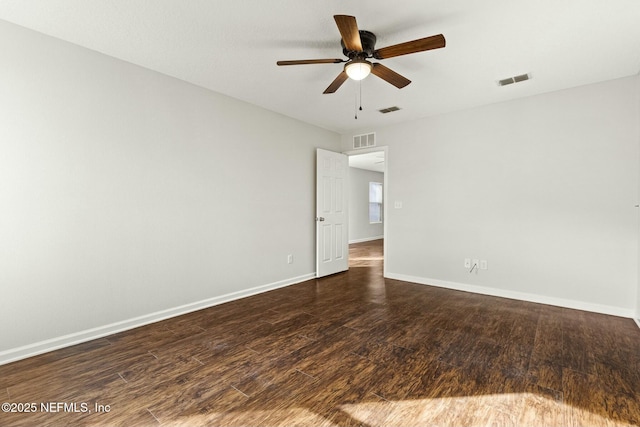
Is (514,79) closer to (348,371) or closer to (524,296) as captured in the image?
(524,296)

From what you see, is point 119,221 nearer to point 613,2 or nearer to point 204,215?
point 204,215

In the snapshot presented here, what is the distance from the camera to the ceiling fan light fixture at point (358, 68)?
7.84ft

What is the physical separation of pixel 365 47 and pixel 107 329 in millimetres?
3463

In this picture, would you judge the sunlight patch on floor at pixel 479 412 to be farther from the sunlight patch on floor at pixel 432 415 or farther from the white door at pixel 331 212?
the white door at pixel 331 212

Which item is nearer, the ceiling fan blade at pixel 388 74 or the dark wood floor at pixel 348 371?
the dark wood floor at pixel 348 371

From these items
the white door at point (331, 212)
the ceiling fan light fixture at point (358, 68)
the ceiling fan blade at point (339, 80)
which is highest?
the ceiling fan blade at point (339, 80)

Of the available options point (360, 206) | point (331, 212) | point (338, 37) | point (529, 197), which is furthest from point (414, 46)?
point (360, 206)

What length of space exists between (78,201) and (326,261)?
11.7 feet

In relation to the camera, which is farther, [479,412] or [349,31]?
[349,31]

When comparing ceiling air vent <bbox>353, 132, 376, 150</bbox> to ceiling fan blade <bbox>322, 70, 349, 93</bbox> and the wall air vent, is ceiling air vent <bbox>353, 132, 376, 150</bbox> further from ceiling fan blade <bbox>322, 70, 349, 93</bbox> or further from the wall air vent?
ceiling fan blade <bbox>322, 70, 349, 93</bbox>

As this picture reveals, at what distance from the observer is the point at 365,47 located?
96.5 inches

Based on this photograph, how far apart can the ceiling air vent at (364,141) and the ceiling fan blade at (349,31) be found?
303 centimetres

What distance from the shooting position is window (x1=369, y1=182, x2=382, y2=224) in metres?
10.6

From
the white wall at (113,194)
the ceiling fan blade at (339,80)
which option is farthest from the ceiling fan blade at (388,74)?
the white wall at (113,194)
